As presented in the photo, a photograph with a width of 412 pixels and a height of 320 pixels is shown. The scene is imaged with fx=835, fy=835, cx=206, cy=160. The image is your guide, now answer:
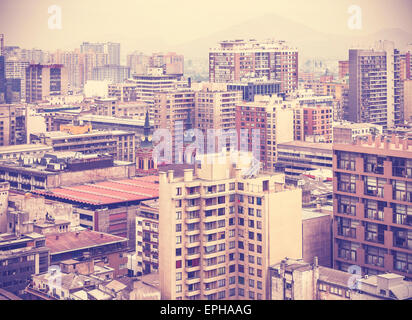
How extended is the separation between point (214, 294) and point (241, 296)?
0.65 metres

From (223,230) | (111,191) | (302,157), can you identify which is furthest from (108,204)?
(302,157)

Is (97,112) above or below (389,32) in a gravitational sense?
below

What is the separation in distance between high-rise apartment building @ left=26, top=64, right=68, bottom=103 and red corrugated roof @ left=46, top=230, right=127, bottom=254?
36697 millimetres

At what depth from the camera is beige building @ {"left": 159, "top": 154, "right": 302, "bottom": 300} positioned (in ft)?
50.1

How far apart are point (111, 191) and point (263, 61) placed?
2577cm

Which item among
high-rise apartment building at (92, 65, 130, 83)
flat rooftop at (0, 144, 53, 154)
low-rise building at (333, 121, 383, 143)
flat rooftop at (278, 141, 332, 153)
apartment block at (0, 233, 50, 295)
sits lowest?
apartment block at (0, 233, 50, 295)

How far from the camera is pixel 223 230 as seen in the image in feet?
51.7

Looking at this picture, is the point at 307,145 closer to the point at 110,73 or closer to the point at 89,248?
the point at 89,248

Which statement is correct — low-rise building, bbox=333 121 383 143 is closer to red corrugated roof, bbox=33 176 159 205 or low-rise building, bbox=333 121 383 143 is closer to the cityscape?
the cityscape

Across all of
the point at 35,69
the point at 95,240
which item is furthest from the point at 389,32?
the point at 35,69

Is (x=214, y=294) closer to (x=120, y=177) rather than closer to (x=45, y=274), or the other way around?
(x=45, y=274)

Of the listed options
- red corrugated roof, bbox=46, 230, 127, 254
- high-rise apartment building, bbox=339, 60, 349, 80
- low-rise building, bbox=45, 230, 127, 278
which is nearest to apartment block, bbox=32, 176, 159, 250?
red corrugated roof, bbox=46, 230, 127, 254

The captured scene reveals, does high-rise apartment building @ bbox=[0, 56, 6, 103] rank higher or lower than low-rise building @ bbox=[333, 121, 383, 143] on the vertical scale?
higher

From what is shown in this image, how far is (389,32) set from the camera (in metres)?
33.9
